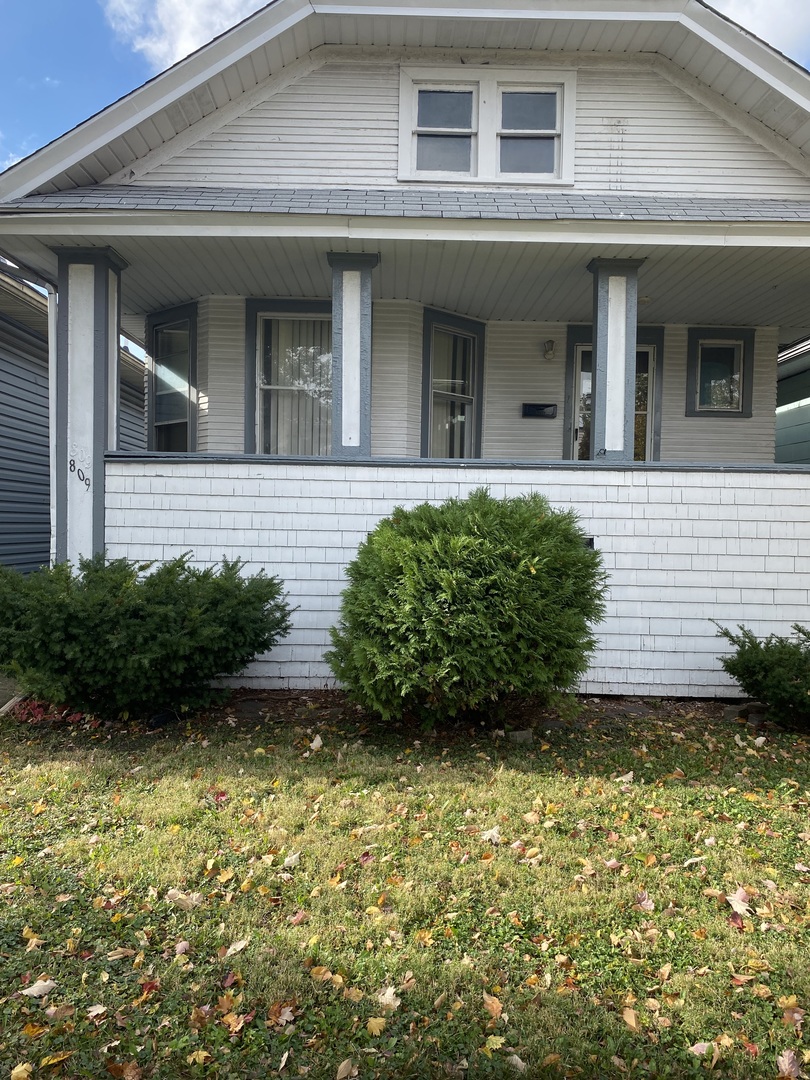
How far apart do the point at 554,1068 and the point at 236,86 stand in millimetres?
8166

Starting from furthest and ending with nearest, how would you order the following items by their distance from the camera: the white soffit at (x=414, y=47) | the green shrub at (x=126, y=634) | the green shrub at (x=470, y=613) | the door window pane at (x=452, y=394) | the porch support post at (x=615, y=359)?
1. the door window pane at (x=452, y=394)
2. the white soffit at (x=414, y=47)
3. the porch support post at (x=615, y=359)
4. the green shrub at (x=126, y=634)
5. the green shrub at (x=470, y=613)

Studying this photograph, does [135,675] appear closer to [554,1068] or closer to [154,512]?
[154,512]

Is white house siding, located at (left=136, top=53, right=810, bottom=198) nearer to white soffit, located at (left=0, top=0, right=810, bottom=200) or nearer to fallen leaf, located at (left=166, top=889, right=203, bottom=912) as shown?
white soffit, located at (left=0, top=0, right=810, bottom=200)

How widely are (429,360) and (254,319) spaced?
1.99 meters

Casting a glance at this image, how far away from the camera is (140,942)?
264 cm

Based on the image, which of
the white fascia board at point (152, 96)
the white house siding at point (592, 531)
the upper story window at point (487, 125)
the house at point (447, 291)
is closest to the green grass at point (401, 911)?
the white house siding at point (592, 531)

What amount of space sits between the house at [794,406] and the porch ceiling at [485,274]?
2.65 metres

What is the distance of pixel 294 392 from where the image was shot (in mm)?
7730

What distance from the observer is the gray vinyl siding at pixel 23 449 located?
9602mm

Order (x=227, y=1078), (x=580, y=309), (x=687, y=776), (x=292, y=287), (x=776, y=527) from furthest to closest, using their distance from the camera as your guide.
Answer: (x=580, y=309) < (x=292, y=287) < (x=776, y=527) < (x=687, y=776) < (x=227, y=1078)

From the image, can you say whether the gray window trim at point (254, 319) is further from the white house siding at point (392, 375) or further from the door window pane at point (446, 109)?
the door window pane at point (446, 109)

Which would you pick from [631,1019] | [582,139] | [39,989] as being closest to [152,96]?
[582,139]

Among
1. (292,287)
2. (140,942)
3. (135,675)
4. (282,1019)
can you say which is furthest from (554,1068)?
(292,287)

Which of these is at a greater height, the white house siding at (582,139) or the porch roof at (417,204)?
the white house siding at (582,139)
